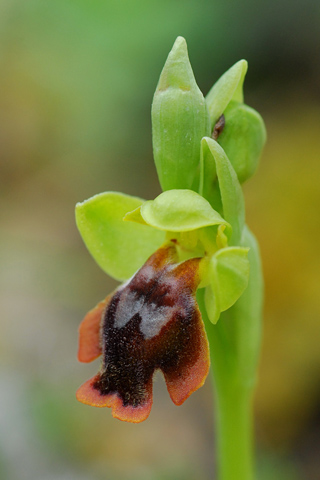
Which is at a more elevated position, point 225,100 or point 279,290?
point 225,100

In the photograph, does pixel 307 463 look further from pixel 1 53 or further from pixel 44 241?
pixel 1 53

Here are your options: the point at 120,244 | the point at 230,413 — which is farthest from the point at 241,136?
the point at 230,413

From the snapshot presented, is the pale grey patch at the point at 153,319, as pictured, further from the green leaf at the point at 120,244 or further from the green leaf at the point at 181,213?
the green leaf at the point at 120,244

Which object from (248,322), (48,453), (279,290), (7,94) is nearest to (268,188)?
(279,290)

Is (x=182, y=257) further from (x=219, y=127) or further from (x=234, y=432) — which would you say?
(x=234, y=432)

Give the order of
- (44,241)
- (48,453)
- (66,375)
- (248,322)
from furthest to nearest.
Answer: (44,241) < (66,375) < (48,453) < (248,322)
